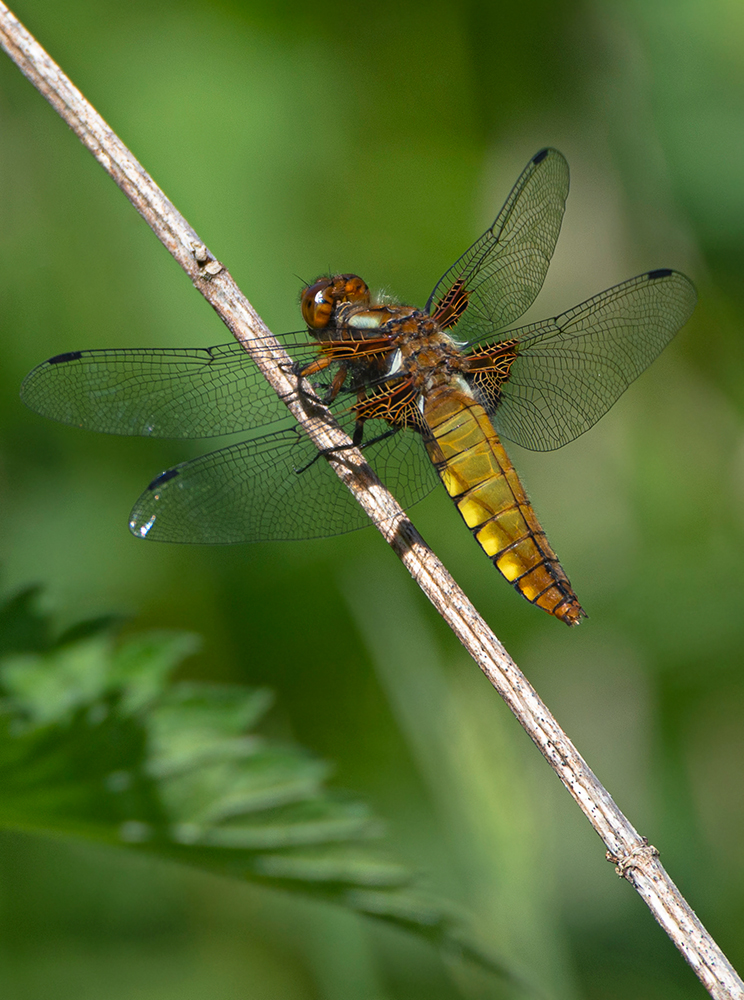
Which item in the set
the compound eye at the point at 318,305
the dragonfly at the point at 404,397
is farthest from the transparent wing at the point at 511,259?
the compound eye at the point at 318,305

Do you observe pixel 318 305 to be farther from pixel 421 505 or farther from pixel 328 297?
pixel 421 505

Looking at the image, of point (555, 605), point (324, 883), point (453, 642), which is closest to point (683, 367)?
point (453, 642)

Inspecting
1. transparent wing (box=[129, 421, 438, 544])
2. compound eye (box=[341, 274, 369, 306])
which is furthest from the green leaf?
compound eye (box=[341, 274, 369, 306])

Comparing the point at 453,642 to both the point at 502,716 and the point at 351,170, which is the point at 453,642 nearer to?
the point at 502,716

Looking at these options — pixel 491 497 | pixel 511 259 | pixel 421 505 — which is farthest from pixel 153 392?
pixel 421 505

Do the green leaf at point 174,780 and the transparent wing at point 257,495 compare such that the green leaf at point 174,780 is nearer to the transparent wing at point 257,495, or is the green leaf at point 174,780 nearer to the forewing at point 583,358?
the transparent wing at point 257,495

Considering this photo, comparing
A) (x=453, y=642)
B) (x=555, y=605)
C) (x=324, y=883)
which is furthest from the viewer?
(x=453, y=642)
